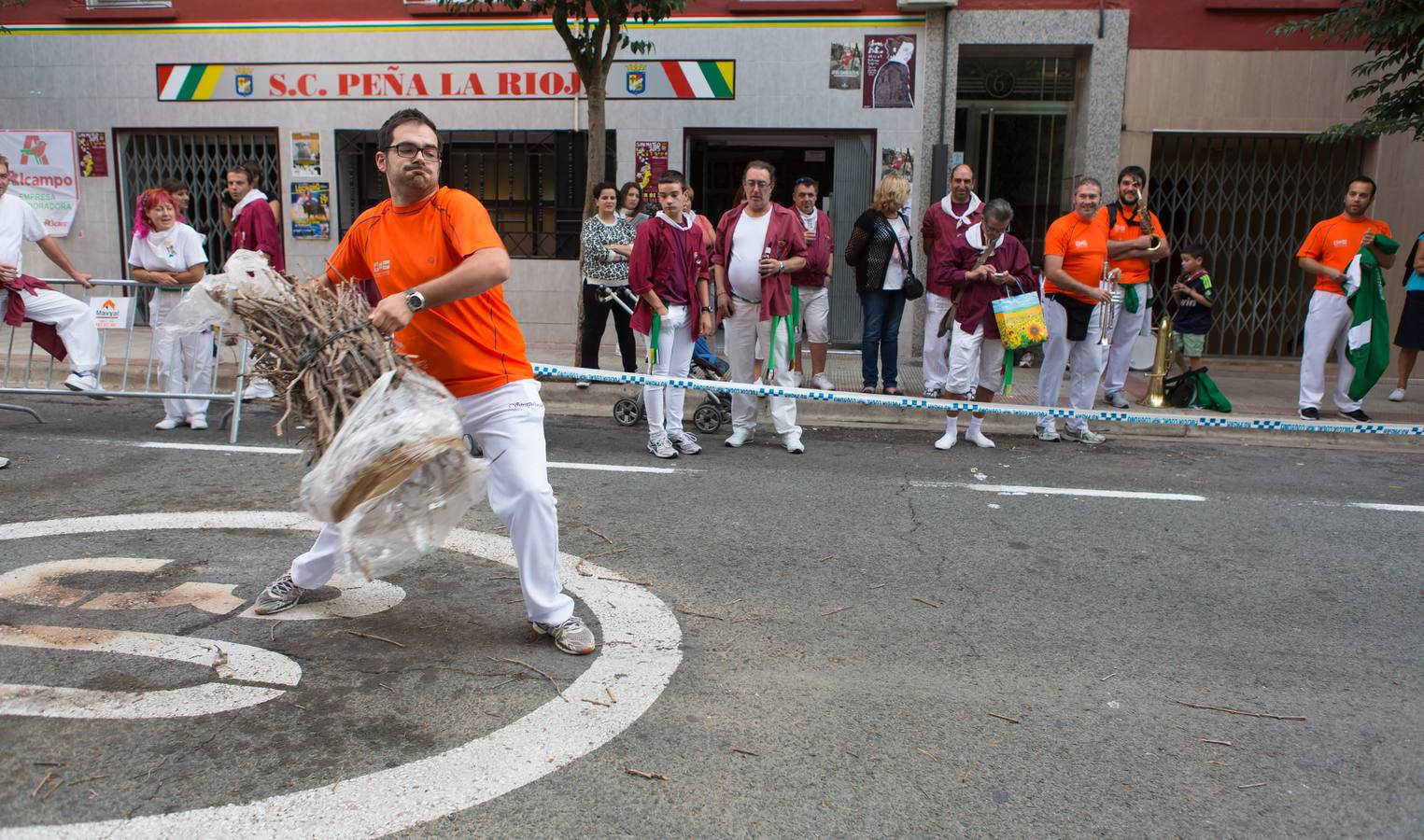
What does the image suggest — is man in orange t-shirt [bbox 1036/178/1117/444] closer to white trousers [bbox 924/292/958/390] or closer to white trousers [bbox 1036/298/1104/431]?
white trousers [bbox 1036/298/1104/431]

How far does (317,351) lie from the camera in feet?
12.6

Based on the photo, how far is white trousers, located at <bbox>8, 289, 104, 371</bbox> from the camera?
8070 mm

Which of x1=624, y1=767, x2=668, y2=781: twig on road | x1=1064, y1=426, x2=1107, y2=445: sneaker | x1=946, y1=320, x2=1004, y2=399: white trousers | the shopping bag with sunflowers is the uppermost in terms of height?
the shopping bag with sunflowers

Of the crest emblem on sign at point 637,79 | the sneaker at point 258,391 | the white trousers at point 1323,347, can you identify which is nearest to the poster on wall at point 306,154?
the crest emblem on sign at point 637,79

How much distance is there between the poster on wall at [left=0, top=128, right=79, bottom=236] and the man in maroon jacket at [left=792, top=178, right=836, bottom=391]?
9923mm

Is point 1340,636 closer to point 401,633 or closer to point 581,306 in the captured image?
point 401,633

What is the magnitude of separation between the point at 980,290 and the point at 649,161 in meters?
5.97

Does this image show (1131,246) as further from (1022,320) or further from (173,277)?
(173,277)

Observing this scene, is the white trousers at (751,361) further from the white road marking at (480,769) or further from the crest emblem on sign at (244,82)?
the crest emblem on sign at (244,82)

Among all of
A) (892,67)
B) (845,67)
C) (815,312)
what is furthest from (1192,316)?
(845,67)

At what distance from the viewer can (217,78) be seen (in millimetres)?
14039

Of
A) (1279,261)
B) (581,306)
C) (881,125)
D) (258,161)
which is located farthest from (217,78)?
(1279,261)

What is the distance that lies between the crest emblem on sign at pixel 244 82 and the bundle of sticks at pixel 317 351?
37.1 feet

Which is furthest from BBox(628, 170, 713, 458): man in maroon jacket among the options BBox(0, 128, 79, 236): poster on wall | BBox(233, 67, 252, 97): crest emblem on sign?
BBox(0, 128, 79, 236): poster on wall
